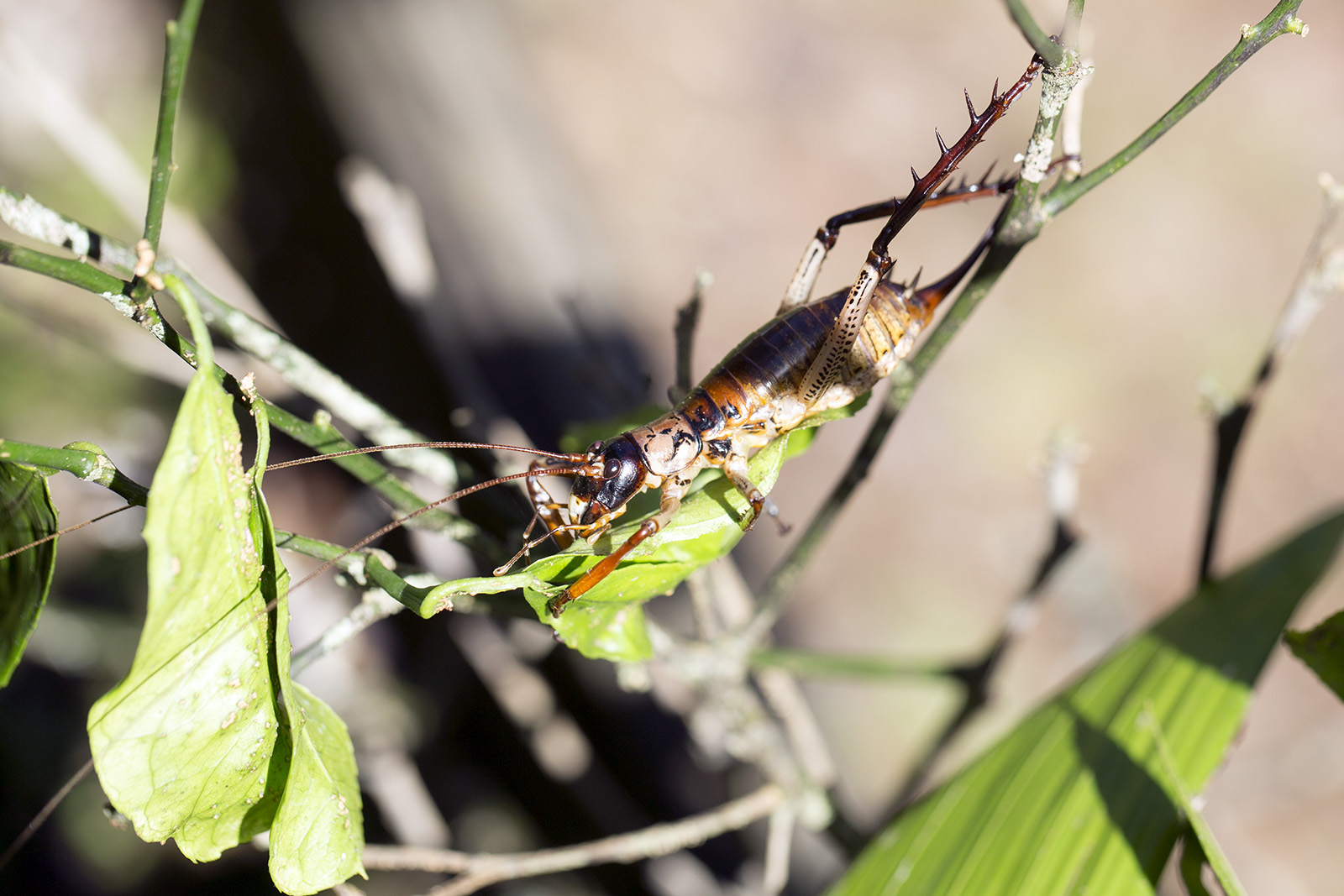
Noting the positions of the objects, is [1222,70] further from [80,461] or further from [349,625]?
[80,461]

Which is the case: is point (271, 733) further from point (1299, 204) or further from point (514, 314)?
point (1299, 204)

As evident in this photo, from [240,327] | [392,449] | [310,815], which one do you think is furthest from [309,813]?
[240,327]

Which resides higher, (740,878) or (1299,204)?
(1299,204)

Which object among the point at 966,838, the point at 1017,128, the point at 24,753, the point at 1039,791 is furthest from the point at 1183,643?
the point at 24,753

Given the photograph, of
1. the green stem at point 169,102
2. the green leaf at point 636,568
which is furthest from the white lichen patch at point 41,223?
the green leaf at point 636,568

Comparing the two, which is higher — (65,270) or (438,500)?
(65,270)

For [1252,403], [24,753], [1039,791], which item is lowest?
[1039,791]

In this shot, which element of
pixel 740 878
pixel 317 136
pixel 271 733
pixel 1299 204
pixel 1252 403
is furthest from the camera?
pixel 1299 204
